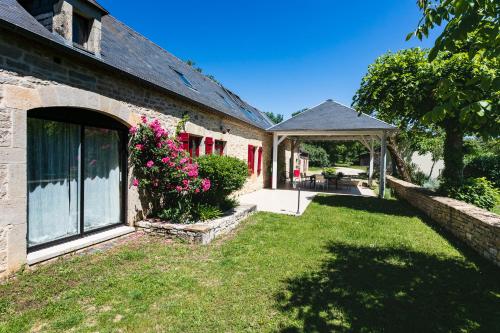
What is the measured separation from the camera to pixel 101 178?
216 inches

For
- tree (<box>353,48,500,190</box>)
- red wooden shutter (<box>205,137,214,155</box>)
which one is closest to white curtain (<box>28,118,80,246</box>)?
red wooden shutter (<box>205,137,214,155</box>)

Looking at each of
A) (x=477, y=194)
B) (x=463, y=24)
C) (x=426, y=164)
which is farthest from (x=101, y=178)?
(x=426, y=164)

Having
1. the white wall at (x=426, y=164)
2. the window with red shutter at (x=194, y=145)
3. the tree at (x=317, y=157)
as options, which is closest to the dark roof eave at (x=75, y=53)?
the window with red shutter at (x=194, y=145)

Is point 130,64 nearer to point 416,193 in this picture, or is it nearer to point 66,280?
point 66,280

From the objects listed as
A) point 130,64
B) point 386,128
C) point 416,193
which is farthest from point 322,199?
point 130,64

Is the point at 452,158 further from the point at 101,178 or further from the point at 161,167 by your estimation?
the point at 101,178

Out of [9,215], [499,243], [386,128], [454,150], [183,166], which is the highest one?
[386,128]

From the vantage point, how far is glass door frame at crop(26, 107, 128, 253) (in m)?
4.40

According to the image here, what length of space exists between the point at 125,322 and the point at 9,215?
240cm

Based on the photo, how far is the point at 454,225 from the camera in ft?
21.4

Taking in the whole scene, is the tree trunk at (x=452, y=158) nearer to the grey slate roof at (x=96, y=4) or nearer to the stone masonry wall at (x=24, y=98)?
the stone masonry wall at (x=24, y=98)

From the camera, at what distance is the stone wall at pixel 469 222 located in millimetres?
4918

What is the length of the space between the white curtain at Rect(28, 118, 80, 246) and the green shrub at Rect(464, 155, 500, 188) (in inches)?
780

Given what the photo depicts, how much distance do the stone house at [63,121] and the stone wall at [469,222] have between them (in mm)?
7385
